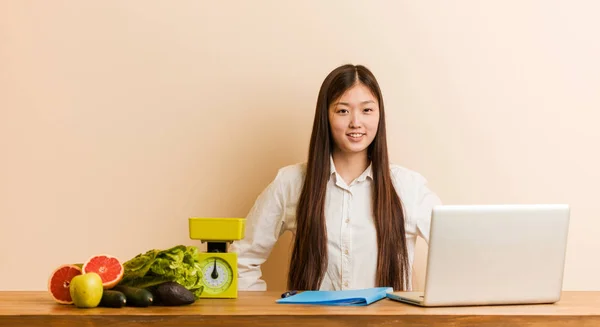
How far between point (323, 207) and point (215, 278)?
892 mm

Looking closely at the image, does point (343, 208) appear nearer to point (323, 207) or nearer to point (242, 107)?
point (323, 207)

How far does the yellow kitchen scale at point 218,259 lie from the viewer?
244cm

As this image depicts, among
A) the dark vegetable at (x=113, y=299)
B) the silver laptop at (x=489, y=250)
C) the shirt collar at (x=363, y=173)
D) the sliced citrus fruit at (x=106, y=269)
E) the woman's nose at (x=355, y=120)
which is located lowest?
the dark vegetable at (x=113, y=299)

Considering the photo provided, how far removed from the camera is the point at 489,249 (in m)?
2.19

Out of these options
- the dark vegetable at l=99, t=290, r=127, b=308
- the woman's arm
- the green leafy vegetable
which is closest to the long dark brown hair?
the woman's arm

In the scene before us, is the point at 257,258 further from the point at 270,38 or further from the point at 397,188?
the point at 270,38

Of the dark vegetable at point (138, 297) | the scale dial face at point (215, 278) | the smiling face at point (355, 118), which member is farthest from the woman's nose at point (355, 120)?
the dark vegetable at point (138, 297)

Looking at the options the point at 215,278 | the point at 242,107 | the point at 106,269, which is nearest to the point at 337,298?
the point at 215,278

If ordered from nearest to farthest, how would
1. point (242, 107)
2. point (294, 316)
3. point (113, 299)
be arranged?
1. point (294, 316)
2. point (113, 299)
3. point (242, 107)

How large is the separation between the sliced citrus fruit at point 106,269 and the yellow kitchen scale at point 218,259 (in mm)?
259

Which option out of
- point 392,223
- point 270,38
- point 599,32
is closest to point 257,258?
point 392,223

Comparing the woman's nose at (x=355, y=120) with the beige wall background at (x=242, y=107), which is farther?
the beige wall background at (x=242, y=107)

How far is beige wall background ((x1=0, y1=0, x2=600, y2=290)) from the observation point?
3.57 metres

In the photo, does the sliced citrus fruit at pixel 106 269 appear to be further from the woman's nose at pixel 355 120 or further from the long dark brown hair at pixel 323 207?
the woman's nose at pixel 355 120
